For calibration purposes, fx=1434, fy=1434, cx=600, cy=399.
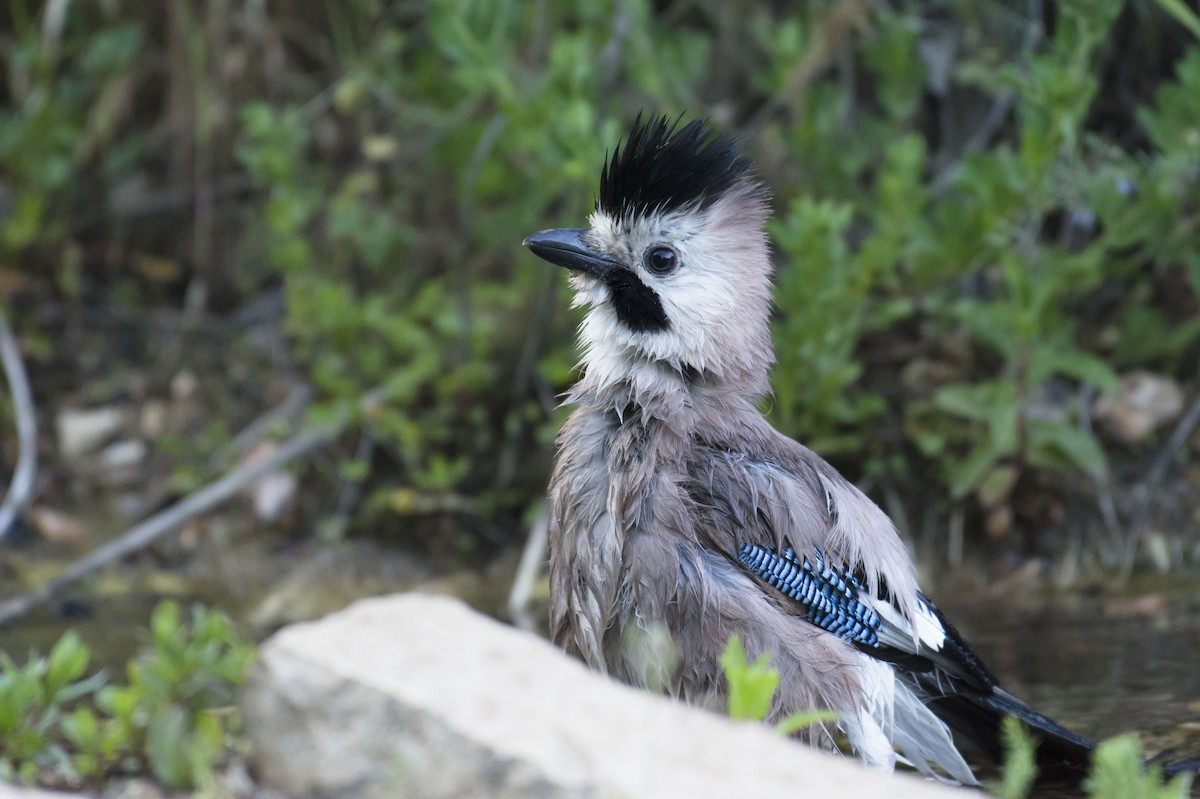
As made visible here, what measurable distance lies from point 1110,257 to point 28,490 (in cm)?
374

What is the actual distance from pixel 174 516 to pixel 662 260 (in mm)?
2123

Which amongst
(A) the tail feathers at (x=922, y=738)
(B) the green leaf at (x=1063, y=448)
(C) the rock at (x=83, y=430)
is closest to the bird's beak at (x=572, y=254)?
(A) the tail feathers at (x=922, y=738)

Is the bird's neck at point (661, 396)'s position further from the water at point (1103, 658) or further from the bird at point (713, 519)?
the water at point (1103, 658)

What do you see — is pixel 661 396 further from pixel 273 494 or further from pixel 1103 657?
pixel 273 494

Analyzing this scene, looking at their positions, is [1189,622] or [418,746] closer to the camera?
[418,746]

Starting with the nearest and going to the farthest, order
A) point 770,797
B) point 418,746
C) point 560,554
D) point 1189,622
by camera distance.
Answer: point 770,797 < point 418,746 < point 560,554 < point 1189,622

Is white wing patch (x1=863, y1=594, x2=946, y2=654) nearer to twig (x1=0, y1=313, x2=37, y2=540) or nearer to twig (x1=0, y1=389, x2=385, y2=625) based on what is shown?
twig (x1=0, y1=389, x2=385, y2=625)

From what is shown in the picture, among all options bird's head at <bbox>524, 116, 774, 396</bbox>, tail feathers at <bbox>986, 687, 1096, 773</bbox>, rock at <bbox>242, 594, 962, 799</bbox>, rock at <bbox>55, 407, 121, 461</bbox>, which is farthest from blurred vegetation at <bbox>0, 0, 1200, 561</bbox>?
rock at <bbox>242, 594, 962, 799</bbox>

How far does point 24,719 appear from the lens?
2.38 metres

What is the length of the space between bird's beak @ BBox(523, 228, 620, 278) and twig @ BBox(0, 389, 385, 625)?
5.26 ft

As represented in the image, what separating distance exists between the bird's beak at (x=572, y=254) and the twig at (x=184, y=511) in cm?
160

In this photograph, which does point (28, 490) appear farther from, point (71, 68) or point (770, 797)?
point (770, 797)

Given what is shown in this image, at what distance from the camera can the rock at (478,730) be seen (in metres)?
1.73

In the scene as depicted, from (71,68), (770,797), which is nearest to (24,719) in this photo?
(770,797)
